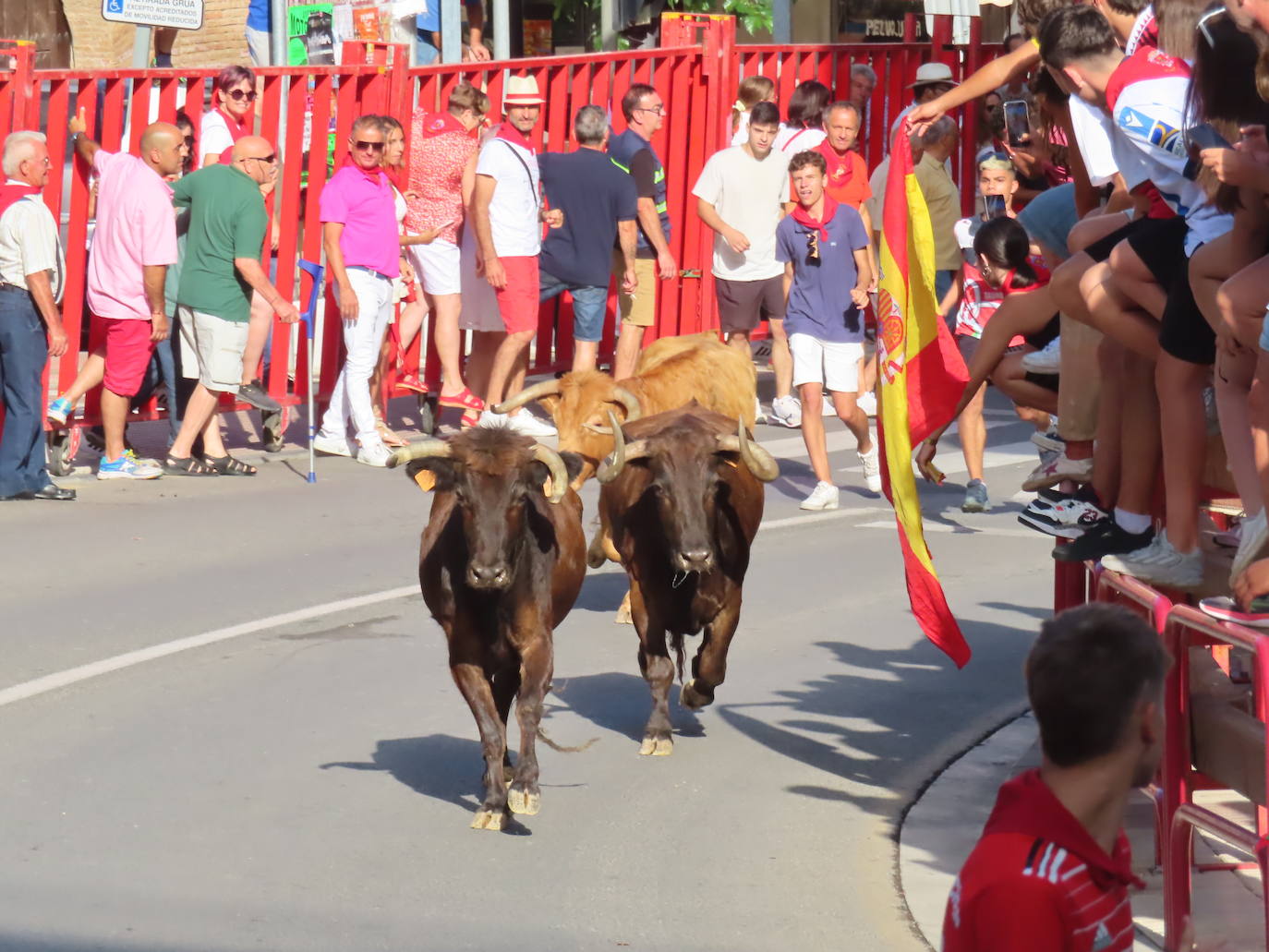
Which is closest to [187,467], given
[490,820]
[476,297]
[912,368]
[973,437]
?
[476,297]

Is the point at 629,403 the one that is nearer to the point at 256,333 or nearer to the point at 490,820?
the point at 490,820

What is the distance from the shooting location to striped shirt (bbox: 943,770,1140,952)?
3.66 m

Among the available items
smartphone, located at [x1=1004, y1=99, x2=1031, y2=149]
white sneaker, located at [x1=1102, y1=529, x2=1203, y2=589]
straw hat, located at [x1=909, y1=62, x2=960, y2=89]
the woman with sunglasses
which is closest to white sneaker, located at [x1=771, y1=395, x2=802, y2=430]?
straw hat, located at [x1=909, y1=62, x2=960, y2=89]

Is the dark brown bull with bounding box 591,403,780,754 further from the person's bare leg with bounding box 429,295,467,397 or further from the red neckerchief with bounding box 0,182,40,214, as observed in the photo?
the person's bare leg with bounding box 429,295,467,397

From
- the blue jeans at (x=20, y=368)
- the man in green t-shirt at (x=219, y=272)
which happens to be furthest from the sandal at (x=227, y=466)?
the blue jeans at (x=20, y=368)

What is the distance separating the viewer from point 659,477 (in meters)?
9.75

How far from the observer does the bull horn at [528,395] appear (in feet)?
36.5

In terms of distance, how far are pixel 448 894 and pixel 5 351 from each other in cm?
811

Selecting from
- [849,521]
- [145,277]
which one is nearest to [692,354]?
[849,521]

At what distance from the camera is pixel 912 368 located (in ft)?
28.1

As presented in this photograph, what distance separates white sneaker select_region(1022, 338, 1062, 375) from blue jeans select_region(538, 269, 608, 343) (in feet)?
30.1

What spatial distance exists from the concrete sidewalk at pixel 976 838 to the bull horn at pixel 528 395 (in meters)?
3.22

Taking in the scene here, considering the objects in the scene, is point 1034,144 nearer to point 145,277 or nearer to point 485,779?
point 485,779

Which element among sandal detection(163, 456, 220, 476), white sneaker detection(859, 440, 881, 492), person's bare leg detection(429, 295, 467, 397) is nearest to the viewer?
sandal detection(163, 456, 220, 476)
